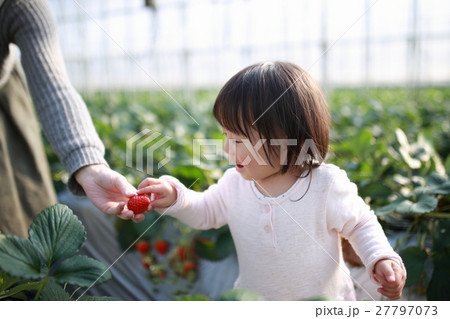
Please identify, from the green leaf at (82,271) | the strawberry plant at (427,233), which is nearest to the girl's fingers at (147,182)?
the green leaf at (82,271)

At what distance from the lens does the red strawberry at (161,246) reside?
1351 millimetres

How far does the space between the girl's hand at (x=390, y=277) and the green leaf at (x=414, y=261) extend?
0.23 metres

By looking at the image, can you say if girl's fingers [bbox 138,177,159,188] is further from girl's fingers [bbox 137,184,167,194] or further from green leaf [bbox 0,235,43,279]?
green leaf [bbox 0,235,43,279]

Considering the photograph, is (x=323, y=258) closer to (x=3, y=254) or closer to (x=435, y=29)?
(x=3, y=254)

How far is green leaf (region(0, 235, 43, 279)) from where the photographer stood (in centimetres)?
46

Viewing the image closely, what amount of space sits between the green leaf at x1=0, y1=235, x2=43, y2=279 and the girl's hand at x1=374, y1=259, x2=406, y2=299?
1.47 feet

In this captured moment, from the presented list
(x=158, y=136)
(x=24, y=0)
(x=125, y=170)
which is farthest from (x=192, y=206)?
(x=158, y=136)

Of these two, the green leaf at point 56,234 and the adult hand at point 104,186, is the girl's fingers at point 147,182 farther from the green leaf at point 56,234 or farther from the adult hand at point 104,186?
the green leaf at point 56,234

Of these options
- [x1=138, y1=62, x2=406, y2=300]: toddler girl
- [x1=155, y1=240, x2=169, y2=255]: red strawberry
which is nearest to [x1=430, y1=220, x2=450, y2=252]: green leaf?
[x1=138, y1=62, x2=406, y2=300]: toddler girl

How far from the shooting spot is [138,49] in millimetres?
5871

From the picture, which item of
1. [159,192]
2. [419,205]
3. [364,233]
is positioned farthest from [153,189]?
[419,205]

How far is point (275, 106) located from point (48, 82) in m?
0.43

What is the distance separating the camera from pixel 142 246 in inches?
53.6

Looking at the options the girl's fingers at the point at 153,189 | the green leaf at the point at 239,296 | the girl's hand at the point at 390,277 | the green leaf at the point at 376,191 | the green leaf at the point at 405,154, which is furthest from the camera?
the green leaf at the point at 405,154
